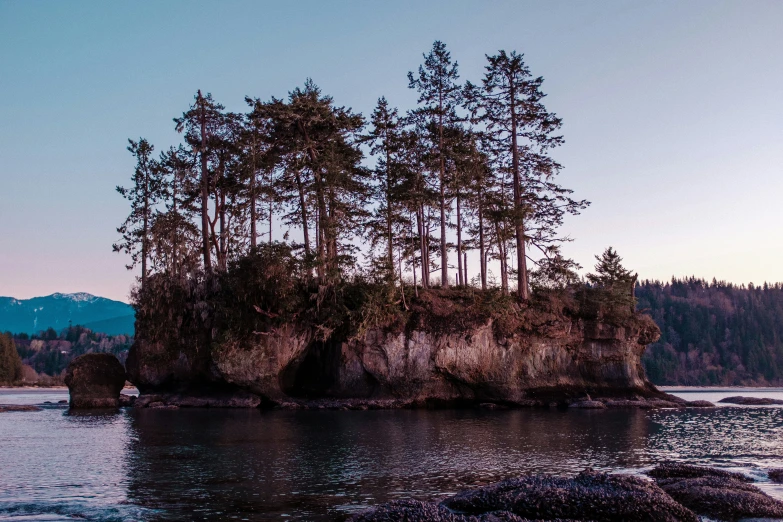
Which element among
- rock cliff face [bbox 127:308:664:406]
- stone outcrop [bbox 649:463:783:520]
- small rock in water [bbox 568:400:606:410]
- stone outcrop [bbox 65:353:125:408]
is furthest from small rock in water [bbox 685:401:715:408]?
stone outcrop [bbox 65:353:125:408]

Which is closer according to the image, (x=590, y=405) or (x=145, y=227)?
(x=590, y=405)

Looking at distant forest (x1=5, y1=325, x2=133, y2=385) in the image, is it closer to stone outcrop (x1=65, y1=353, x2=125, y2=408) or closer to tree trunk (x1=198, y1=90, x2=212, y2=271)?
stone outcrop (x1=65, y1=353, x2=125, y2=408)

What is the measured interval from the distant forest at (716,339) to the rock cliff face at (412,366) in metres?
87.0

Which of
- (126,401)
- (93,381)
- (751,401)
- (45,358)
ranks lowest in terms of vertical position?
(751,401)

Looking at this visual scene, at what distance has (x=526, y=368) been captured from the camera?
4709 centimetres

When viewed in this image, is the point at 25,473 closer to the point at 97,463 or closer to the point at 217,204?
the point at 97,463

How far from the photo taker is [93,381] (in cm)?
4775

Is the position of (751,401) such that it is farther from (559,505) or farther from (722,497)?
(559,505)

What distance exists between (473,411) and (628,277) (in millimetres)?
19785

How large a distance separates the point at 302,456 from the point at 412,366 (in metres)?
24.1

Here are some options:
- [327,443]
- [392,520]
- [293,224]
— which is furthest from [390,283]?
[392,520]

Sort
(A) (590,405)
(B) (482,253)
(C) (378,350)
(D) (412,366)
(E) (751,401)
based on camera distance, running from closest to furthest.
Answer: (C) (378,350) < (D) (412,366) < (A) (590,405) < (B) (482,253) < (E) (751,401)

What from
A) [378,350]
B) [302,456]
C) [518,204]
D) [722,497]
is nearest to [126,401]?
[378,350]

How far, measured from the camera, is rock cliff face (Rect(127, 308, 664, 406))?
44.7 meters
